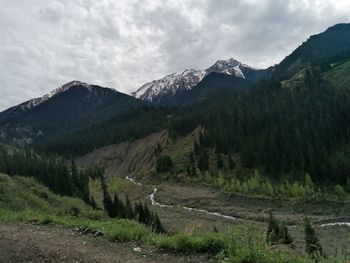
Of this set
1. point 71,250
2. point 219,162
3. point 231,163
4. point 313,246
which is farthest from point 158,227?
point 219,162

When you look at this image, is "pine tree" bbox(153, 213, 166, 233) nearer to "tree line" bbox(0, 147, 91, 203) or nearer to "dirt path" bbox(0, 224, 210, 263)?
"dirt path" bbox(0, 224, 210, 263)

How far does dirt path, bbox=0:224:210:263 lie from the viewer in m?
12.6

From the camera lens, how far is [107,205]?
7606cm

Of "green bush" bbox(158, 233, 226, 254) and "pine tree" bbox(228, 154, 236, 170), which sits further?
"pine tree" bbox(228, 154, 236, 170)

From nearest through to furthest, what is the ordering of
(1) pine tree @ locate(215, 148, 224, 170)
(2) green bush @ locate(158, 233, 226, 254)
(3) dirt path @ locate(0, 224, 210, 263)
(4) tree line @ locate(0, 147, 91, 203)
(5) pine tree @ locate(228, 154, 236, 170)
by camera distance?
1. (3) dirt path @ locate(0, 224, 210, 263)
2. (2) green bush @ locate(158, 233, 226, 254)
3. (4) tree line @ locate(0, 147, 91, 203)
4. (5) pine tree @ locate(228, 154, 236, 170)
5. (1) pine tree @ locate(215, 148, 224, 170)

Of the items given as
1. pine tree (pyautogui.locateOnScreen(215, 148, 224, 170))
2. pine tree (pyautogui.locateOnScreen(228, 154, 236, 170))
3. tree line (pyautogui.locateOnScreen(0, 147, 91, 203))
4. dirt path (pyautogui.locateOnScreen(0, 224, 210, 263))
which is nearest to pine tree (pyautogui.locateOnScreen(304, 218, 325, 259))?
dirt path (pyautogui.locateOnScreen(0, 224, 210, 263))

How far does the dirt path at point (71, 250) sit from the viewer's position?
41.4ft

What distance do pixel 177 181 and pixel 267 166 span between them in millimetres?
40072

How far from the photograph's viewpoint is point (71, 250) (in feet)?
44.8

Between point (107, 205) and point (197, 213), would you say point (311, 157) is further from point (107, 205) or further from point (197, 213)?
point (107, 205)

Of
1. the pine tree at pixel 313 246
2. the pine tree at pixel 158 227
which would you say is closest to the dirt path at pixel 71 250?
the pine tree at pixel 158 227

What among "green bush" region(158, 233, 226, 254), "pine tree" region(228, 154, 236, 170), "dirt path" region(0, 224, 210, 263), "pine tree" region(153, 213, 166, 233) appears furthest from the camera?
"pine tree" region(228, 154, 236, 170)

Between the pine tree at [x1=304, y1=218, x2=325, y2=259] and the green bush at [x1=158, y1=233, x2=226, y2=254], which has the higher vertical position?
the green bush at [x1=158, y1=233, x2=226, y2=254]

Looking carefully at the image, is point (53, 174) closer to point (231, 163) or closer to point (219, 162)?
point (219, 162)
